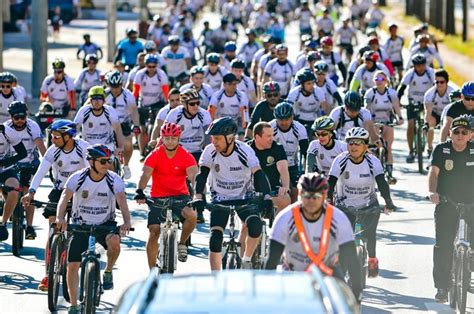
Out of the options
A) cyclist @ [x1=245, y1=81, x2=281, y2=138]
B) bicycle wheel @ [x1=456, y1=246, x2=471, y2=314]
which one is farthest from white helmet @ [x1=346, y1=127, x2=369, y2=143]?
cyclist @ [x1=245, y1=81, x2=281, y2=138]

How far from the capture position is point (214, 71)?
26.5 m

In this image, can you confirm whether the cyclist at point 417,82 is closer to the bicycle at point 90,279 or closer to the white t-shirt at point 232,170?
the white t-shirt at point 232,170

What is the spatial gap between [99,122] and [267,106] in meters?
2.24

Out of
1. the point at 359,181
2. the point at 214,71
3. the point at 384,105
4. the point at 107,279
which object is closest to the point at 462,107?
the point at 384,105

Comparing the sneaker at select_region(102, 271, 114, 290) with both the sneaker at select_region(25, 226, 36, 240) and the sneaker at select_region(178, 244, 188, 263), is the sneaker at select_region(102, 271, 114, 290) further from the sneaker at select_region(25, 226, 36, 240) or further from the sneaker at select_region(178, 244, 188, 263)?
the sneaker at select_region(25, 226, 36, 240)

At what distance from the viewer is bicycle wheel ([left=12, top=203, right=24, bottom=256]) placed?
17.6m

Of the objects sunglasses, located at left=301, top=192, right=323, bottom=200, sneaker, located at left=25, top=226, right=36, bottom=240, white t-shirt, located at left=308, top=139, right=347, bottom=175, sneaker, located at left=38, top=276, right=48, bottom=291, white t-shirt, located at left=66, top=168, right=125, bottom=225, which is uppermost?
sunglasses, located at left=301, top=192, right=323, bottom=200

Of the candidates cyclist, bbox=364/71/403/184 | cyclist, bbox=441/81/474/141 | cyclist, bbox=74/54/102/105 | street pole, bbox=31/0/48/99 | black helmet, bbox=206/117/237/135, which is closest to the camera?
black helmet, bbox=206/117/237/135

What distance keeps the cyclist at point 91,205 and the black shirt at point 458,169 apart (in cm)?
308

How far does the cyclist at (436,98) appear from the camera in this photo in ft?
75.5

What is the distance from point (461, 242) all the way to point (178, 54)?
752 inches

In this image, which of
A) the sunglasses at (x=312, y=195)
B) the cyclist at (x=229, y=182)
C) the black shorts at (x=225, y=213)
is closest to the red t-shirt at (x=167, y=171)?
the cyclist at (x=229, y=182)

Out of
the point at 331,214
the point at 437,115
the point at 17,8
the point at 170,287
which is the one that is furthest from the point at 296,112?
the point at 17,8

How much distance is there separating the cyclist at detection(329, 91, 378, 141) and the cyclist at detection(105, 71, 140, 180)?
12.2 ft
